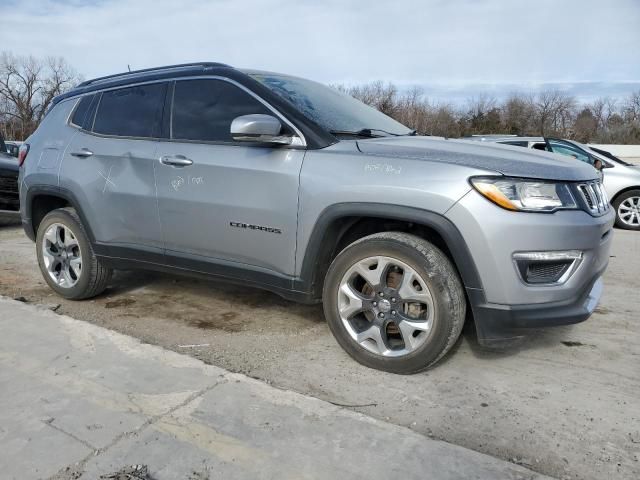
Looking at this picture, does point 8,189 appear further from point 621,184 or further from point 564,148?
point 621,184

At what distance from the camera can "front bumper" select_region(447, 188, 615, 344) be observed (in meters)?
2.62

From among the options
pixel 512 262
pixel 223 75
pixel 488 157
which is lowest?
pixel 512 262

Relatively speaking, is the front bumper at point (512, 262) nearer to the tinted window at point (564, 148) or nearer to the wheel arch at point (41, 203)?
the wheel arch at point (41, 203)

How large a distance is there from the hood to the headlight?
0.04 m

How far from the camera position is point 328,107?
12.1ft

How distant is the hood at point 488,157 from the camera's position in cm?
270

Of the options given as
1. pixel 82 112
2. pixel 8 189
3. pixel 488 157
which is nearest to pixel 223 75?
pixel 82 112

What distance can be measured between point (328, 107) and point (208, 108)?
80 centimetres

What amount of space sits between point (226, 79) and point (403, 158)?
4.53 feet

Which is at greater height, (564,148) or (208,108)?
(208,108)

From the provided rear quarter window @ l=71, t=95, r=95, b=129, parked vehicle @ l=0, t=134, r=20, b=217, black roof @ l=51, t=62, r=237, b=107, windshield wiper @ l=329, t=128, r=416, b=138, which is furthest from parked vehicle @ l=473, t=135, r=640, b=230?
parked vehicle @ l=0, t=134, r=20, b=217

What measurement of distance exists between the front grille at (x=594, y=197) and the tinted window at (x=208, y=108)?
1.82m

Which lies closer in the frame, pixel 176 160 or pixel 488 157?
pixel 488 157

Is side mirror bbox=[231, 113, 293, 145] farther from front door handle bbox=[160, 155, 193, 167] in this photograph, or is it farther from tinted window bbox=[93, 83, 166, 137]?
tinted window bbox=[93, 83, 166, 137]
